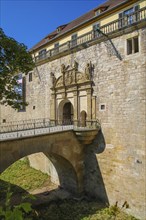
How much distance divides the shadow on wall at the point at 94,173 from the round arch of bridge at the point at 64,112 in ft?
13.7

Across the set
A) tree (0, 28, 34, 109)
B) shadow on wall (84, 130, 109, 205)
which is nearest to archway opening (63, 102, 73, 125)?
shadow on wall (84, 130, 109, 205)

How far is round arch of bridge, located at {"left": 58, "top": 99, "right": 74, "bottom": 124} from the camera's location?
1745cm

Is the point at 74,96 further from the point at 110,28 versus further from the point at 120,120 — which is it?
the point at 110,28

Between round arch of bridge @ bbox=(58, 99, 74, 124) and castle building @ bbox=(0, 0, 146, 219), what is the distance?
43 cm

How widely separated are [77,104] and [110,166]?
5383 mm

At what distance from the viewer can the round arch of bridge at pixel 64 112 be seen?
17.4 m

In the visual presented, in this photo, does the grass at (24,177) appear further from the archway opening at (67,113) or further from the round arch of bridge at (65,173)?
the archway opening at (67,113)

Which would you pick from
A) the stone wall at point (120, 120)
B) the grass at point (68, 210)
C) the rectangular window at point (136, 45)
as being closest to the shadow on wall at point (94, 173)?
the stone wall at point (120, 120)

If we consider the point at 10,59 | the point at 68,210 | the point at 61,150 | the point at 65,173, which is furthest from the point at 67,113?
the point at 10,59

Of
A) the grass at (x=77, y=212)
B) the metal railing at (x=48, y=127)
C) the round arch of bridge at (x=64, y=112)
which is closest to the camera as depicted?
the grass at (x=77, y=212)

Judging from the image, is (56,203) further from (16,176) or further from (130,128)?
(130,128)

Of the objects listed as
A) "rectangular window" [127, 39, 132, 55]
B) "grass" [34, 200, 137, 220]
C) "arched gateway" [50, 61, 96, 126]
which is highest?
"rectangular window" [127, 39, 132, 55]

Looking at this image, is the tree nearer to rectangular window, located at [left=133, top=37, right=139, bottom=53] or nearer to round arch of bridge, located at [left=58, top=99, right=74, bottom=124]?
rectangular window, located at [left=133, top=37, right=139, bottom=53]

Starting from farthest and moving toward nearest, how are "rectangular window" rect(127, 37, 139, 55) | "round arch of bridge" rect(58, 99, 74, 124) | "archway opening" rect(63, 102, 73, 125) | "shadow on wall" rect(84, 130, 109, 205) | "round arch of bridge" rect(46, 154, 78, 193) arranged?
"archway opening" rect(63, 102, 73, 125)
"round arch of bridge" rect(58, 99, 74, 124)
"round arch of bridge" rect(46, 154, 78, 193)
"shadow on wall" rect(84, 130, 109, 205)
"rectangular window" rect(127, 37, 139, 55)
